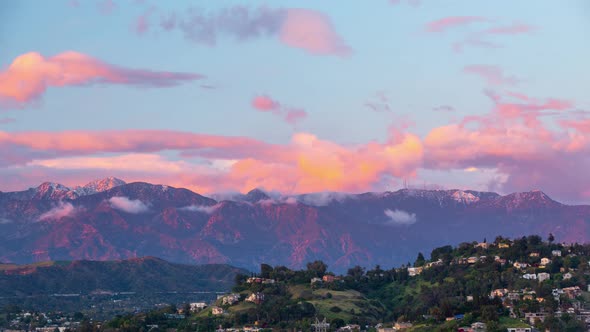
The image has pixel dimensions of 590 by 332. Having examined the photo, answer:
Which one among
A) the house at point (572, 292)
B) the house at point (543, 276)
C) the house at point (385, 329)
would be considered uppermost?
the house at point (543, 276)

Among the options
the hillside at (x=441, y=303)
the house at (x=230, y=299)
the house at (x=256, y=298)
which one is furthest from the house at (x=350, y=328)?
the house at (x=230, y=299)

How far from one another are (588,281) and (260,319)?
5083cm

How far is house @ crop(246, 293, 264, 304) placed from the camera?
7421 inches

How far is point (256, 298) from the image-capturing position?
190m

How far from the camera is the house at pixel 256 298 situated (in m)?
188

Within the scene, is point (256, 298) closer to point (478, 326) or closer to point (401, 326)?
point (401, 326)

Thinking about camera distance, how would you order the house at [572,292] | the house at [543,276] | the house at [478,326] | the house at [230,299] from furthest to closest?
the house at [230,299] < the house at [543,276] < the house at [572,292] < the house at [478,326]

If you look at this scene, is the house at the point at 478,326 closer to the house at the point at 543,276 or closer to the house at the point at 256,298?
the house at the point at 543,276

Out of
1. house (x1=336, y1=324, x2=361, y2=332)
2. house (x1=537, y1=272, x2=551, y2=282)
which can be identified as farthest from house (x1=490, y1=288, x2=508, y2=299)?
house (x1=336, y1=324, x2=361, y2=332)

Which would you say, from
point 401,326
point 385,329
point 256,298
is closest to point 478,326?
point 401,326

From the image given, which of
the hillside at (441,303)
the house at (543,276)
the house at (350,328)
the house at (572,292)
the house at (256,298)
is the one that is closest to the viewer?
the hillside at (441,303)

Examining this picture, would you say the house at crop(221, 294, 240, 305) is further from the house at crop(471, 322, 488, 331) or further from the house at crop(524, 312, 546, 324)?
the house at crop(524, 312, 546, 324)

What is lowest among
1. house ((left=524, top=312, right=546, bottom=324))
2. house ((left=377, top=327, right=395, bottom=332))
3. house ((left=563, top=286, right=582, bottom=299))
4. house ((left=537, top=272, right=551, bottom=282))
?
house ((left=377, top=327, right=395, bottom=332))

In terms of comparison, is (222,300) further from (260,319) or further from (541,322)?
(541,322)
